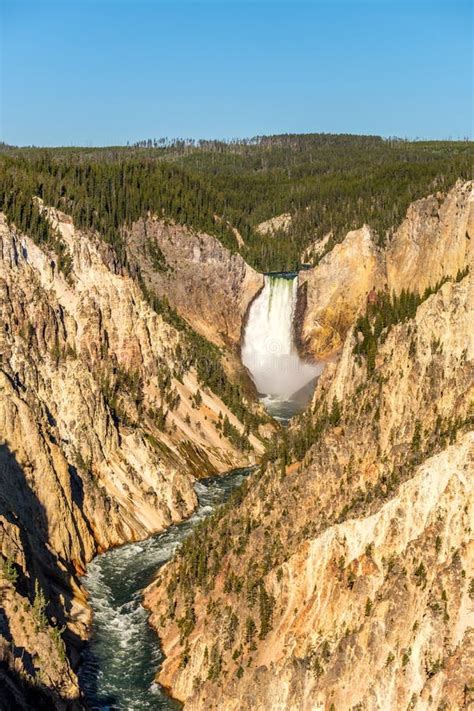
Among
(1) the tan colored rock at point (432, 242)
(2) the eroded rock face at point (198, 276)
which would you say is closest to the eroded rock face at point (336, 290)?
(1) the tan colored rock at point (432, 242)

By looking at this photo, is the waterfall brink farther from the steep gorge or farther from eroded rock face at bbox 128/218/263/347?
the steep gorge

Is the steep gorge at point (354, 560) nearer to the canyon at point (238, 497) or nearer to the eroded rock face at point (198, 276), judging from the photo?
the canyon at point (238, 497)

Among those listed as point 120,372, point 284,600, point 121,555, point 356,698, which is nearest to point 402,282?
point 120,372

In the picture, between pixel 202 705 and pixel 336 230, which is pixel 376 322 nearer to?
pixel 202 705

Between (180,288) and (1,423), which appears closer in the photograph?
(1,423)

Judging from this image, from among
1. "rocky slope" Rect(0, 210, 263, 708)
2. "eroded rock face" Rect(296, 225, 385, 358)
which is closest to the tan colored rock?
"eroded rock face" Rect(296, 225, 385, 358)
